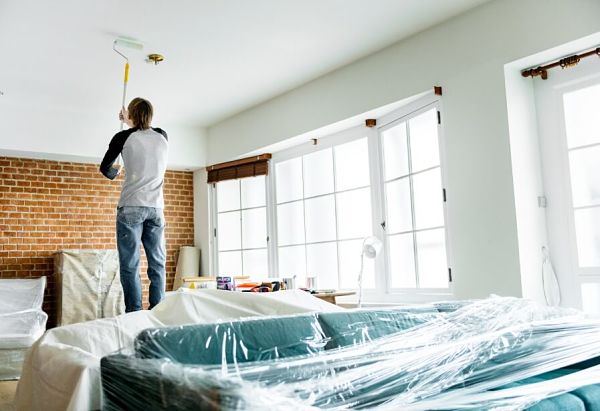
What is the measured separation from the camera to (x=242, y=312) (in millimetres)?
2084

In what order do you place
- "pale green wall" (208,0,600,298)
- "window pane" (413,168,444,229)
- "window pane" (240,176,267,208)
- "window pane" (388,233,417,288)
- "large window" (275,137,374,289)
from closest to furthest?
"pale green wall" (208,0,600,298)
"window pane" (413,168,444,229)
"window pane" (388,233,417,288)
"large window" (275,137,374,289)
"window pane" (240,176,267,208)

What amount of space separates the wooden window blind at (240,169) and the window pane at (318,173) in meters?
0.54

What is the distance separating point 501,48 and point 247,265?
344 centimetres

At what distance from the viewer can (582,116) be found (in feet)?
10.8

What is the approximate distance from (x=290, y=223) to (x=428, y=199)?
1.78 metres

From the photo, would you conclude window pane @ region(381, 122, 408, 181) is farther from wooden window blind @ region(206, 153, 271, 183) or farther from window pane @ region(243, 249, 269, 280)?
window pane @ region(243, 249, 269, 280)

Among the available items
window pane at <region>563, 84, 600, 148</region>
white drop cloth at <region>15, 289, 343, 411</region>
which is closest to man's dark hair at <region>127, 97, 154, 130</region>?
white drop cloth at <region>15, 289, 343, 411</region>

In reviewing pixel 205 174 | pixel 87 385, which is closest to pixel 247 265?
pixel 205 174

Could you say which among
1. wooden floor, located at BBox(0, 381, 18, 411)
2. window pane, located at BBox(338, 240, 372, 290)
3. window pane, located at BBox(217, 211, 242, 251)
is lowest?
wooden floor, located at BBox(0, 381, 18, 411)

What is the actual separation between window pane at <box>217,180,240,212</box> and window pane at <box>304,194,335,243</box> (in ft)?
3.47

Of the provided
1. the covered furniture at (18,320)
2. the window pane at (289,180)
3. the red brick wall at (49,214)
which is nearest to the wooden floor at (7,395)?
the covered furniture at (18,320)

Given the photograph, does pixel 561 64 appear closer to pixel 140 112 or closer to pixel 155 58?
pixel 140 112

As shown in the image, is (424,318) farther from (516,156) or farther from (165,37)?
(165,37)

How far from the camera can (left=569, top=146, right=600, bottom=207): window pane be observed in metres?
3.21
